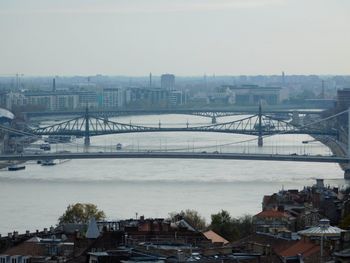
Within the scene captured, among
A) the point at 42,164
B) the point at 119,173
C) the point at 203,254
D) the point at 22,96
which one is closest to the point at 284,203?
the point at 203,254

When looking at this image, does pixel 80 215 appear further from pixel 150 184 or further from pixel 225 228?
pixel 150 184

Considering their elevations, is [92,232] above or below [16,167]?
below

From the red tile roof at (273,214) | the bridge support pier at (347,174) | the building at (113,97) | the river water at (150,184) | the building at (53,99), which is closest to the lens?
the red tile roof at (273,214)

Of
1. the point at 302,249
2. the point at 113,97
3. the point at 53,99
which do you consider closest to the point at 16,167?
the point at 302,249

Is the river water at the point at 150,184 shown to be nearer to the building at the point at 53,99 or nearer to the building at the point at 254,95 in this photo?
the building at the point at 53,99

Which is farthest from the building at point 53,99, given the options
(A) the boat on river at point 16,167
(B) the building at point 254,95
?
(A) the boat on river at point 16,167

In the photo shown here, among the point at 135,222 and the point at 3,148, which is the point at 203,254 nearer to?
the point at 135,222

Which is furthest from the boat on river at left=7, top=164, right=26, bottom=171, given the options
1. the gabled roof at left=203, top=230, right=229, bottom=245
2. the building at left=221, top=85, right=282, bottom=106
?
the building at left=221, top=85, right=282, bottom=106

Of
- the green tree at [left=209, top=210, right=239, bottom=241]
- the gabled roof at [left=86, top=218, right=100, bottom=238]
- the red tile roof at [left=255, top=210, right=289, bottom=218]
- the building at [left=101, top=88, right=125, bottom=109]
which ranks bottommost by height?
the gabled roof at [left=86, top=218, right=100, bottom=238]

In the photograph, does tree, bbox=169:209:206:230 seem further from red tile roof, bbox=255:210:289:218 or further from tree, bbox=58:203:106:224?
tree, bbox=58:203:106:224
